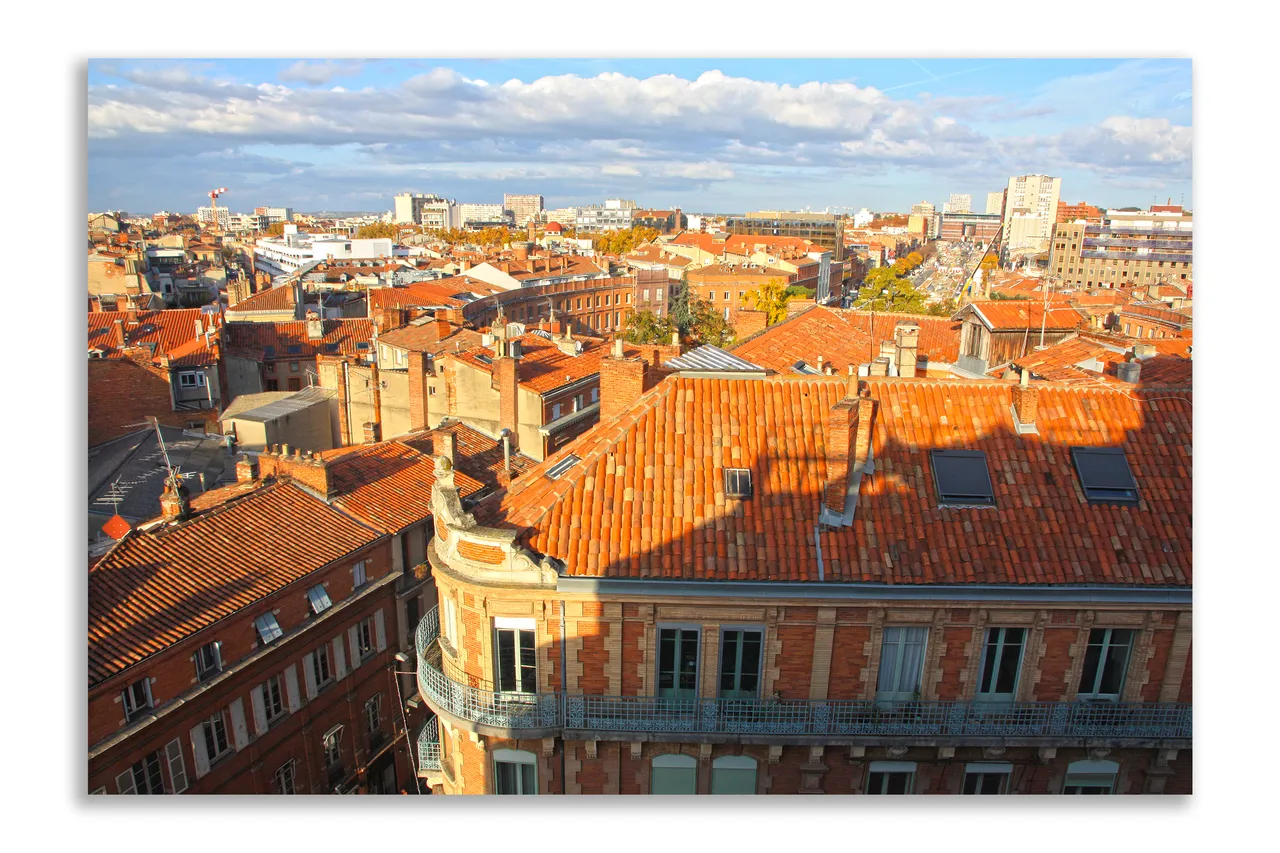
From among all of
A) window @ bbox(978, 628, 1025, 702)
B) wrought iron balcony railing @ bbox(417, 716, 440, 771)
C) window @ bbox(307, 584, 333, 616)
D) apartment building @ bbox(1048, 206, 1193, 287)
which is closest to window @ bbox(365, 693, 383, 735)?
window @ bbox(307, 584, 333, 616)

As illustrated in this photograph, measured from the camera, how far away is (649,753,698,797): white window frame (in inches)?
401

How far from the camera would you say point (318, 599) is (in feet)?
49.5

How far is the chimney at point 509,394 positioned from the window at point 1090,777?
52.1 ft

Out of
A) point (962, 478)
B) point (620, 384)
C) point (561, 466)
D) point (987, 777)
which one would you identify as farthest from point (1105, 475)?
point (620, 384)

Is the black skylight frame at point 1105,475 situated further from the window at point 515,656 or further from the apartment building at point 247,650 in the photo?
the apartment building at point 247,650

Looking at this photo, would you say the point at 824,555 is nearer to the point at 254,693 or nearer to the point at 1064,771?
the point at 1064,771

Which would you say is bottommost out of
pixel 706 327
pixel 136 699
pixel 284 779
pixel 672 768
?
pixel 284 779

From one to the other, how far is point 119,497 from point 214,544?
7167 mm

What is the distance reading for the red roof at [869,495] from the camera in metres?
9.68

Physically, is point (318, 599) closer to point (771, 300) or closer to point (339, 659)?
point (339, 659)

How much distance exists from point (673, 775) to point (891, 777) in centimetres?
277

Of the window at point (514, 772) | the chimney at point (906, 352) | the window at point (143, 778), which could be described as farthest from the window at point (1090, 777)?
the window at point (143, 778)

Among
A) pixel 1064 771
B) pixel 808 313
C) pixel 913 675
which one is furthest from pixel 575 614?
pixel 808 313

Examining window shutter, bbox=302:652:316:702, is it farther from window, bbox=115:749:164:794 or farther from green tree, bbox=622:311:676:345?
green tree, bbox=622:311:676:345
